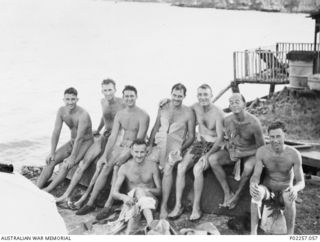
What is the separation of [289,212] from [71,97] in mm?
1841

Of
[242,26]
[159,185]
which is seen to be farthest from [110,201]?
[242,26]

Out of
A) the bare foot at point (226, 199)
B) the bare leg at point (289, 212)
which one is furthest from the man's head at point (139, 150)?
the bare leg at point (289, 212)

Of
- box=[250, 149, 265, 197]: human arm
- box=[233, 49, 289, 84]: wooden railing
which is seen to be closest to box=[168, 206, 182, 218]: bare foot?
box=[250, 149, 265, 197]: human arm

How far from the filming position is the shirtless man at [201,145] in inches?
125

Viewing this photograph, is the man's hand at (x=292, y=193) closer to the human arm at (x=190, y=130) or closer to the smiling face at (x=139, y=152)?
the human arm at (x=190, y=130)

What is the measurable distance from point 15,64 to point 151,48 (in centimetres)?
124

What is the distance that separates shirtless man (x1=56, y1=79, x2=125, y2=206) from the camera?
3.53 m

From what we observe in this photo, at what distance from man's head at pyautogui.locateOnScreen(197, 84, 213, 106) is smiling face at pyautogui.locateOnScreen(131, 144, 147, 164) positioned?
519 mm

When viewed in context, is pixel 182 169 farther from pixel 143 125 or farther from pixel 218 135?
pixel 143 125

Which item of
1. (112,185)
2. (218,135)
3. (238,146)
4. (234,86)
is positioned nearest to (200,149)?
(218,135)

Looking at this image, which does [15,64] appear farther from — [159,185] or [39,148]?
[159,185]

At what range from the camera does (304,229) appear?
3.07 meters

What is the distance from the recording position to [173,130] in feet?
11.3

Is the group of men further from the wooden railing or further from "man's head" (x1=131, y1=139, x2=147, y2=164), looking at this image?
the wooden railing
